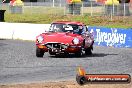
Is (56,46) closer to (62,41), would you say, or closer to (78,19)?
(62,41)

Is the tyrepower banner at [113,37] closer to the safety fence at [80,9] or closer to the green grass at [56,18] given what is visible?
the green grass at [56,18]

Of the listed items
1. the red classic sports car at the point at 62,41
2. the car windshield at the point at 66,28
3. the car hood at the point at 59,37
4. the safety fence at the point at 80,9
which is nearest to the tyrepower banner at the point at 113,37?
the car windshield at the point at 66,28

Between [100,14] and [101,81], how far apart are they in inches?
1617

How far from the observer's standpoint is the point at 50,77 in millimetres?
15383

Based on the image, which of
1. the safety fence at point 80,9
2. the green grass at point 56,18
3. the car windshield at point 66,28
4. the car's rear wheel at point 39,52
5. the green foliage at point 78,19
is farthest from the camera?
the safety fence at point 80,9

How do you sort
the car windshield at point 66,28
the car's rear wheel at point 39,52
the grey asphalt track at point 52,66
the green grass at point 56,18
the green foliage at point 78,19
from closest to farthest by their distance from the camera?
the grey asphalt track at point 52,66 → the car's rear wheel at point 39,52 → the car windshield at point 66,28 → the green foliage at point 78,19 → the green grass at point 56,18

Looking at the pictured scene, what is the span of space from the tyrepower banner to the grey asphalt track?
21.1 ft

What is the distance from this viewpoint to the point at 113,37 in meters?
30.5

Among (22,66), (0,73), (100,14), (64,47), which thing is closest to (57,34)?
(64,47)

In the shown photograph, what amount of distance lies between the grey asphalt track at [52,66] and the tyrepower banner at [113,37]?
644 centimetres

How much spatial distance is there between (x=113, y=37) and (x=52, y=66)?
12359mm

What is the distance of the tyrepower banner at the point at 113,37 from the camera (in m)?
29.7

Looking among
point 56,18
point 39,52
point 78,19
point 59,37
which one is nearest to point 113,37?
point 39,52

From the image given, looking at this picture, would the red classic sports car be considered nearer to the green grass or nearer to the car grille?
the car grille
